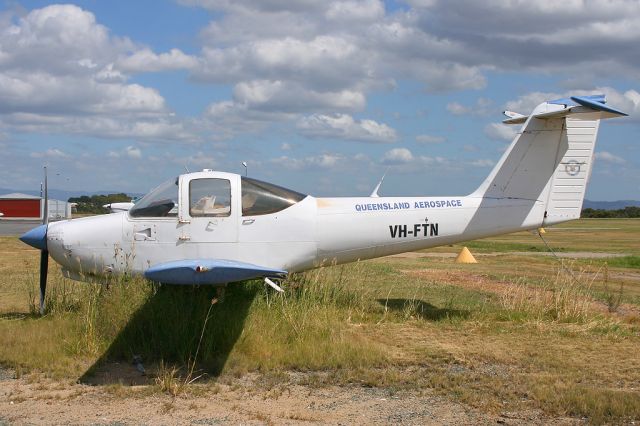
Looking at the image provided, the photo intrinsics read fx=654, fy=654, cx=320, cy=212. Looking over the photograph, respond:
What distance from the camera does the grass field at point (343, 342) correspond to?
21.2ft

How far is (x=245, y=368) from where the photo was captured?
6.99 metres

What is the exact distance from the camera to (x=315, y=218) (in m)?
8.89

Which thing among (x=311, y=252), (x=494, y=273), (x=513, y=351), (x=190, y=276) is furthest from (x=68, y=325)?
(x=494, y=273)

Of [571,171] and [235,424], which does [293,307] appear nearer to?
[235,424]

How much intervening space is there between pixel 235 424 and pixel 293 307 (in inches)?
115

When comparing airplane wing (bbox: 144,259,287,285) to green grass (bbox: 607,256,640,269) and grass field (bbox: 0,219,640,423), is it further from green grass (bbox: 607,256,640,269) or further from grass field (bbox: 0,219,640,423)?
green grass (bbox: 607,256,640,269)

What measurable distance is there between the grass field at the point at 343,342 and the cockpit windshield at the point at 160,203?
0.93 metres

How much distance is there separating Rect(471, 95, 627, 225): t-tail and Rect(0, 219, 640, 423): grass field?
129 cm

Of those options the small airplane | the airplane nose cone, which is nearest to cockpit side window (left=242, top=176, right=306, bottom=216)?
the small airplane

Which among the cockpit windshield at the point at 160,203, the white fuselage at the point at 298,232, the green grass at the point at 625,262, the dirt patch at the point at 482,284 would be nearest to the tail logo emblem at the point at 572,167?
the white fuselage at the point at 298,232

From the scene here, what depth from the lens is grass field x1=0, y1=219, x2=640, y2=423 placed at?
646cm

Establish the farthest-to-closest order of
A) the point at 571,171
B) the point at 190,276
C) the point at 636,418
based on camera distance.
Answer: the point at 571,171, the point at 190,276, the point at 636,418

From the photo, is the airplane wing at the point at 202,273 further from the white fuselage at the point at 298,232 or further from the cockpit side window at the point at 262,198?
the cockpit side window at the point at 262,198

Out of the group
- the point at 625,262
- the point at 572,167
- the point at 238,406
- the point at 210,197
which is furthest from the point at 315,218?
the point at 625,262
